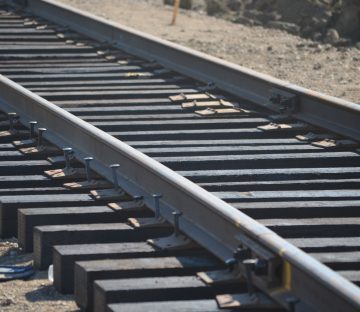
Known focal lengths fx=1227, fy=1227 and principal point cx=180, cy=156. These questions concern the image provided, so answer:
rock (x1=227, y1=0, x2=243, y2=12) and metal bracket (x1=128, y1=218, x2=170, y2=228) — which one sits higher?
metal bracket (x1=128, y1=218, x2=170, y2=228)

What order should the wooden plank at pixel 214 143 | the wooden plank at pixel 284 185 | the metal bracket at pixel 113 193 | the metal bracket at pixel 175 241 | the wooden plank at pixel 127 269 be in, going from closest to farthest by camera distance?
1. the wooden plank at pixel 127 269
2. the metal bracket at pixel 175 241
3. the metal bracket at pixel 113 193
4. the wooden plank at pixel 284 185
5. the wooden plank at pixel 214 143

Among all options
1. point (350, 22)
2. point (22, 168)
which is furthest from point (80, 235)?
point (350, 22)

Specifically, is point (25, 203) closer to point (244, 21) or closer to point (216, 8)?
point (244, 21)

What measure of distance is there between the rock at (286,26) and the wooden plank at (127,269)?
12774 mm

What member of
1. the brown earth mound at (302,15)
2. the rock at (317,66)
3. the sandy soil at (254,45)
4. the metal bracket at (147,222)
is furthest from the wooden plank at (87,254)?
the brown earth mound at (302,15)

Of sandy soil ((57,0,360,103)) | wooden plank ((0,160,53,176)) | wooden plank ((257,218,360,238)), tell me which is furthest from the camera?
sandy soil ((57,0,360,103))

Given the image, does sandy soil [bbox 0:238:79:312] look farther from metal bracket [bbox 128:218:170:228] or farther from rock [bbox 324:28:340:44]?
rock [bbox 324:28:340:44]

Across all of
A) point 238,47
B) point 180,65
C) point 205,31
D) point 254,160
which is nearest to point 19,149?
point 254,160

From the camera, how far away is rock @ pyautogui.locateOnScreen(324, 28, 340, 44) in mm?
17383

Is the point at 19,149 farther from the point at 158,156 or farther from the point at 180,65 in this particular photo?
the point at 180,65

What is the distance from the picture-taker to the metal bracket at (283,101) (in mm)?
10273

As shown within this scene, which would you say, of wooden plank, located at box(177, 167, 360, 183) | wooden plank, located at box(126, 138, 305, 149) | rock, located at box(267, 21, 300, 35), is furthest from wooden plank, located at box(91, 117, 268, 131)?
rock, located at box(267, 21, 300, 35)

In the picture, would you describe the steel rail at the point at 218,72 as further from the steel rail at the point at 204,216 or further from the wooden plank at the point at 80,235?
the wooden plank at the point at 80,235

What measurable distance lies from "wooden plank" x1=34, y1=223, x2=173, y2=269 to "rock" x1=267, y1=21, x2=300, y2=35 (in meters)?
12.2
